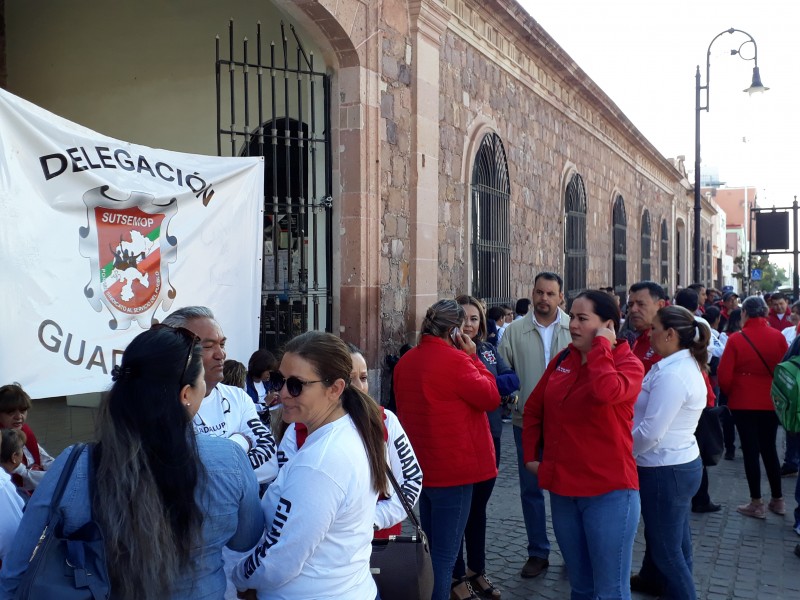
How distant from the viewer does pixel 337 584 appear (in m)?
2.10

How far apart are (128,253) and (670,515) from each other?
351 centimetres

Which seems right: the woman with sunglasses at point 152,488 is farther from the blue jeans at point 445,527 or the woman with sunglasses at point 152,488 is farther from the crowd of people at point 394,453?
the blue jeans at point 445,527

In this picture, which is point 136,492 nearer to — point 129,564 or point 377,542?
point 129,564

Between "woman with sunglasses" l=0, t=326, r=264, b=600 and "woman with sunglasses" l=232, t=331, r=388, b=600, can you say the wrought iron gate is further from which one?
"woman with sunglasses" l=0, t=326, r=264, b=600

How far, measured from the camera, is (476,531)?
171 inches

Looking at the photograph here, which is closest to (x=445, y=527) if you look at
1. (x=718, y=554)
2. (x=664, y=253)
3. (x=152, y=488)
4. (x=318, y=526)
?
(x=318, y=526)

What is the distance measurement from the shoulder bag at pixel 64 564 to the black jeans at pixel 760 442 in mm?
5539

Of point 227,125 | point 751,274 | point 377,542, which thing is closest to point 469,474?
point 377,542

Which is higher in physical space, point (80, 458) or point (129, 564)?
point (80, 458)

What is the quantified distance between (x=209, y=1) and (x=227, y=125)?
165 centimetres

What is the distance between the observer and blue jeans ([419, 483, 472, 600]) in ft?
12.3

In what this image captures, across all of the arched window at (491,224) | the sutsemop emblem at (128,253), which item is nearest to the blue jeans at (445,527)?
the sutsemop emblem at (128,253)

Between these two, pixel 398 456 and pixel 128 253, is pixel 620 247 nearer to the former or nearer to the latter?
pixel 128 253

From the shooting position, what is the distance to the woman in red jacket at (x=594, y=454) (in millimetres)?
3176
